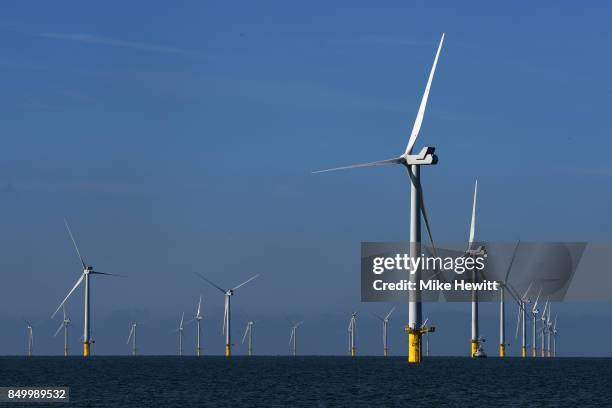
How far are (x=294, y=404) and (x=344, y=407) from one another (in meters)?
8.31

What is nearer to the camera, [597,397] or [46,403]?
[46,403]

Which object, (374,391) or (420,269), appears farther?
(420,269)

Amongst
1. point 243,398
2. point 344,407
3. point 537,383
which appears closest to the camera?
point 344,407

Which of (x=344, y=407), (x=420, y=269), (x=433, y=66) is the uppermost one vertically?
(x=433, y=66)

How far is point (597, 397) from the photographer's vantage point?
527 ft

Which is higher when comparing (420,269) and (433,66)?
(433,66)

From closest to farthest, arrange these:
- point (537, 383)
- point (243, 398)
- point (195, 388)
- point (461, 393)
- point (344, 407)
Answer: point (344, 407) < point (243, 398) < point (461, 393) < point (195, 388) < point (537, 383)

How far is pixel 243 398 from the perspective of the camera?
15175 cm

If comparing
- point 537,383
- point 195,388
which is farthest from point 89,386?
point 537,383

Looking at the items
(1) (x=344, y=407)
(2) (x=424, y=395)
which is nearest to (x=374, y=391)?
(2) (x=424, y=395)

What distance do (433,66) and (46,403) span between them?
296 feet

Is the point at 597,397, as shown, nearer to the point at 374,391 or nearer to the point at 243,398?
the point at 374,391

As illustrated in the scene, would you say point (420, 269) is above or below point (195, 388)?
above

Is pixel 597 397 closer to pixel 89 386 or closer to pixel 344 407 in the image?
pixel 344 407
